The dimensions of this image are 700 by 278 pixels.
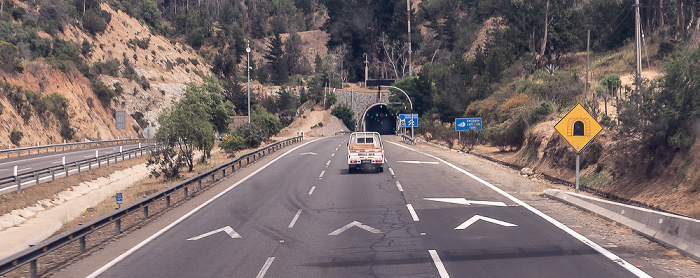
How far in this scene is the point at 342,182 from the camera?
24.9 metres

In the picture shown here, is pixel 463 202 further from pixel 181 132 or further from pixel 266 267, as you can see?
pixel 181 132

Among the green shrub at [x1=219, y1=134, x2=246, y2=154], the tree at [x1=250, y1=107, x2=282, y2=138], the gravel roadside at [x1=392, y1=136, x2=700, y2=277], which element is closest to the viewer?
the gravel roadside at [x1=392, y1=136, x2=700, y2=277]

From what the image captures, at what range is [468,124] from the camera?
159 feet

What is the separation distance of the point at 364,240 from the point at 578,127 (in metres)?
9.20

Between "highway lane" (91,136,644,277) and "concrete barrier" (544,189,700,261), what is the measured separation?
1502mm

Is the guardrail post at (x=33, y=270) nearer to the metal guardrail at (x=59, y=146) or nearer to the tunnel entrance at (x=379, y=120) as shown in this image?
the metal guardrail at (x=59, y=146)

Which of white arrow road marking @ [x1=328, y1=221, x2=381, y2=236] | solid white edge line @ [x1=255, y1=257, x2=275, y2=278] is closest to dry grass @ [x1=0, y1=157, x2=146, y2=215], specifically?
white arrow road marking @ [x1=328, y1=221, x2=381, y2=236]

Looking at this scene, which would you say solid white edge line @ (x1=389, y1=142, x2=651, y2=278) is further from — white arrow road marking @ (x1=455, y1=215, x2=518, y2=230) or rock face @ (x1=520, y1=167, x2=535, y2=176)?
rock face @ (x1=520, y1=167, x2=535, y2=176)

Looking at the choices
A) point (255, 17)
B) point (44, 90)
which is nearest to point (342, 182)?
point (44, 90)

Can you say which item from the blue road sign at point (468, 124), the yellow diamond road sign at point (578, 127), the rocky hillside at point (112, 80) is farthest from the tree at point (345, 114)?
the yellow diamond road sign at point (578, 127)

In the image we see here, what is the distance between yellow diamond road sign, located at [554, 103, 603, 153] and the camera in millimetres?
17891

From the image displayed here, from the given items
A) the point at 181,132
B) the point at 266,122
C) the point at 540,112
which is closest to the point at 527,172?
the point at 540,112

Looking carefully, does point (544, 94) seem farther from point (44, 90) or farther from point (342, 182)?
point (44, 90)

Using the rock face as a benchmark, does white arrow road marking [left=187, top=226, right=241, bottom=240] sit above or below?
below
